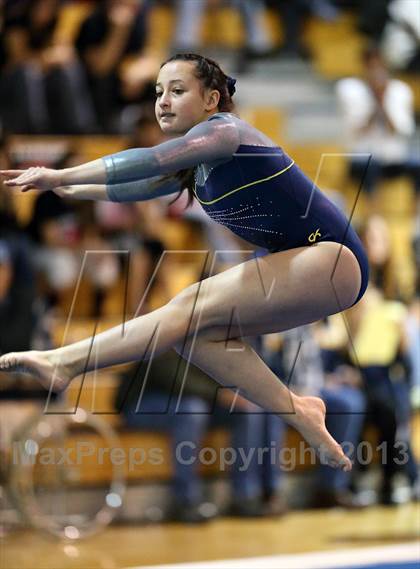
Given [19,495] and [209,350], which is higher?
[209,350]

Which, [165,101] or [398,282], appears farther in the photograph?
[398,282]

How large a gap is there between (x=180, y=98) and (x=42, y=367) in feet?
2.87

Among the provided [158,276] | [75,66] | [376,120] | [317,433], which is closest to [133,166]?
[317,433]

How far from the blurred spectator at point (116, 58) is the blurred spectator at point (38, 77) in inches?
3.6

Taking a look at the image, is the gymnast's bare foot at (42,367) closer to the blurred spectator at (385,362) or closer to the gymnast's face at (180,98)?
the gymnast's face at (180,98)

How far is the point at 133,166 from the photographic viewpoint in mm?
3291

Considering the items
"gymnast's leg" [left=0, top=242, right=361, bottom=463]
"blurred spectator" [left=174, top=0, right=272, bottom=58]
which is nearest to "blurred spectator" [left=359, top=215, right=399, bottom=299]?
"blurred spectator" [left=174, top=0, right=272, bottom=58]

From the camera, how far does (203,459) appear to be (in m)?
6.53

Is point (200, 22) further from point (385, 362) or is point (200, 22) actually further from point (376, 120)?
point (385, 362)

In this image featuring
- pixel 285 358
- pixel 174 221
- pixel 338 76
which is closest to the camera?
pixel 285 358

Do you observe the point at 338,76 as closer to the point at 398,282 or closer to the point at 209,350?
the point at 398,282

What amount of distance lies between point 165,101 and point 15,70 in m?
3.86

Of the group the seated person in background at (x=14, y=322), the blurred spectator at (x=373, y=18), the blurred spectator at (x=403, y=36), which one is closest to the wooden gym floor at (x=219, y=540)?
the seated person in background at (x=14, y=322)

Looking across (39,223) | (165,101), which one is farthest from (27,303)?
(165,101)
